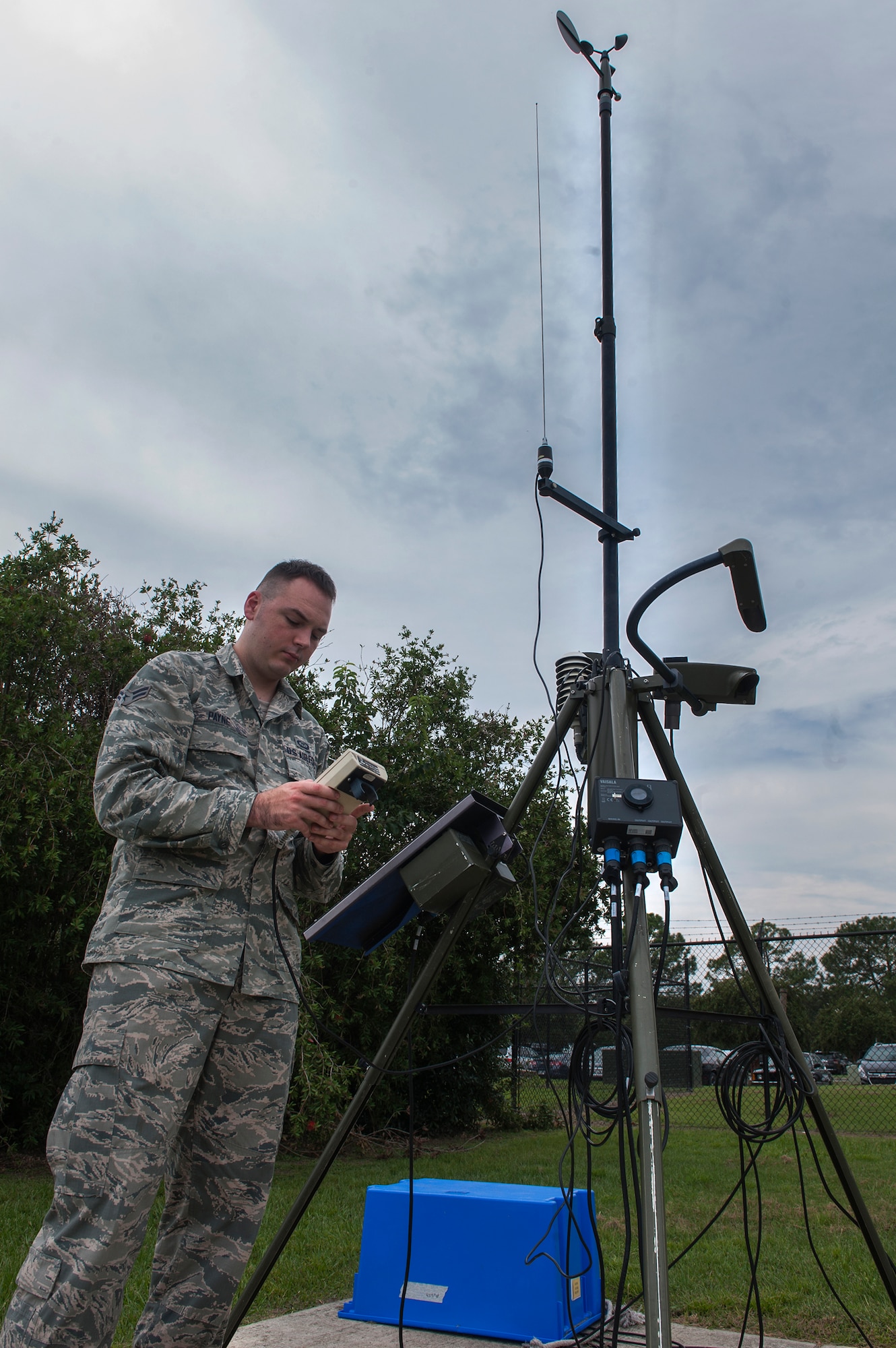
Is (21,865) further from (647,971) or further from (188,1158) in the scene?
(647,971)

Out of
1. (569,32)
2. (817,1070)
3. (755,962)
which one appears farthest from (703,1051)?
(569,32)

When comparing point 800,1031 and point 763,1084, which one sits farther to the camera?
point 800,1031

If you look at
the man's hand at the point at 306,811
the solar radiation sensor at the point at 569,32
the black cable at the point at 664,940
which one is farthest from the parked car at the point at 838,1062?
the solar radiation sensor at the point at 569,32

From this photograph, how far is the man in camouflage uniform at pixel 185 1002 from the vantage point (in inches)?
51.8

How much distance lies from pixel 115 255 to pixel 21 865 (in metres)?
3.94

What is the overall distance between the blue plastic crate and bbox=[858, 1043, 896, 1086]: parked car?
7656 millimetres

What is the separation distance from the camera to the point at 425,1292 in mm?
2410

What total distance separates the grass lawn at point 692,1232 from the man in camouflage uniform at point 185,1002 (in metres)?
1.41

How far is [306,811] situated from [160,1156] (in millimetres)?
639

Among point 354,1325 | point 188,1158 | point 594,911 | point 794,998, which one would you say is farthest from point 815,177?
point 794,998

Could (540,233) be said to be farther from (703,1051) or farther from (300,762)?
(703,1051)

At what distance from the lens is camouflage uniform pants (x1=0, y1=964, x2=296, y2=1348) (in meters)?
1.28

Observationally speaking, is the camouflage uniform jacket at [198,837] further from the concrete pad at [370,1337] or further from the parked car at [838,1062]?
the parked car at [838,1062]

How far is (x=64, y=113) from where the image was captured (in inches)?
151
